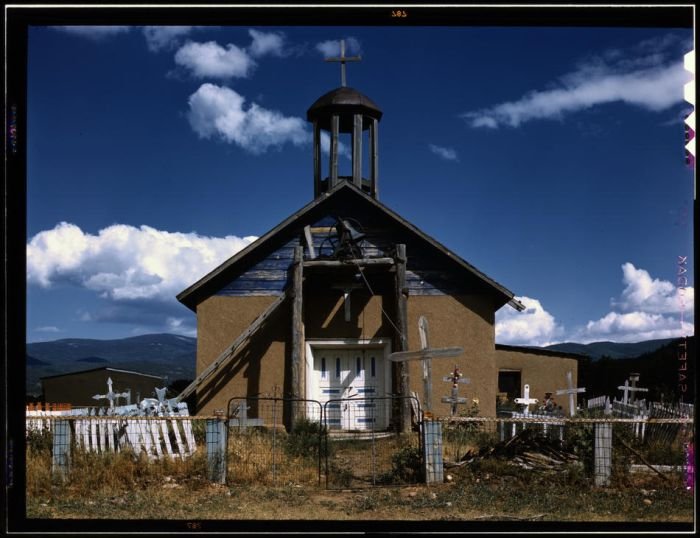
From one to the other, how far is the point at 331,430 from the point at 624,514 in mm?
6667

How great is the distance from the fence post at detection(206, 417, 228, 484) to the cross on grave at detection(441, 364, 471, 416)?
16.7 ft

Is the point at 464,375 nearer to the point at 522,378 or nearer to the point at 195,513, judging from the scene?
the point at 195,513

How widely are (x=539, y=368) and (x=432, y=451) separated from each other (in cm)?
1531

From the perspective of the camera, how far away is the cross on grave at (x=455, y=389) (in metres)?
13.0

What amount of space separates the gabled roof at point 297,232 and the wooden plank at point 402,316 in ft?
1.93

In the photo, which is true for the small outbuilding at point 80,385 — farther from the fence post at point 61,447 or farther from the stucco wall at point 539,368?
the stucco wall at point 539,368

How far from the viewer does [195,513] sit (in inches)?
287

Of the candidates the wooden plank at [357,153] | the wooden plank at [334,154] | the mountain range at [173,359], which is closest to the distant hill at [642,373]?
the mountain range at [173,359]

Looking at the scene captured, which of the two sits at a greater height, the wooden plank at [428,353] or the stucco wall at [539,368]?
the wooden plank at [428,353]

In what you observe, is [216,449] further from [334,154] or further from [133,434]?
[334,154]

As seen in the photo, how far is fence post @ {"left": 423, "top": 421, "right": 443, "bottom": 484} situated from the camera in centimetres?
889

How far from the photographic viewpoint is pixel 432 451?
8922 millimetres
